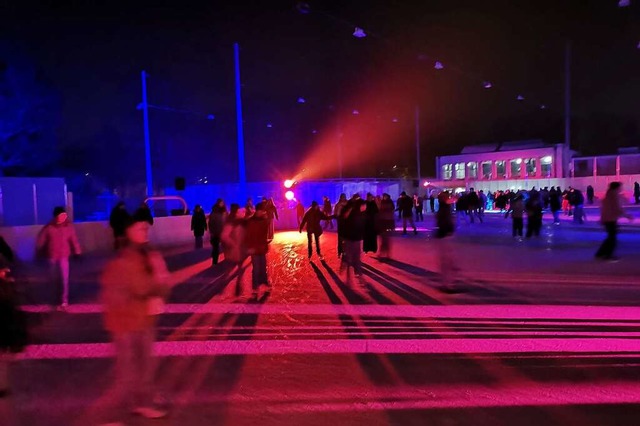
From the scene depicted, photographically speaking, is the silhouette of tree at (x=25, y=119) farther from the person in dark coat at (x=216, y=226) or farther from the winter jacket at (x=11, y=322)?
the winter jacket at (x=11, y=322)

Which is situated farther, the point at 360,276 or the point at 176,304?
the point at 360,276

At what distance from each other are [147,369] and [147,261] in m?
0.90

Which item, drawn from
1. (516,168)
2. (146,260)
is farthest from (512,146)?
(146,260)

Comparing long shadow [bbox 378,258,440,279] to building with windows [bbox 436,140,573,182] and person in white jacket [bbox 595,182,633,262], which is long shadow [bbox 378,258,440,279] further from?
building with windows [bbox 436,140,573,182]

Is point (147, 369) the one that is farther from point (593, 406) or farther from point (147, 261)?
point (593, 406)

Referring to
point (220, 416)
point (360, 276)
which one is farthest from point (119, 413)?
point (360, 276)

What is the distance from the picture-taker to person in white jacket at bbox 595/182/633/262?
12.3m

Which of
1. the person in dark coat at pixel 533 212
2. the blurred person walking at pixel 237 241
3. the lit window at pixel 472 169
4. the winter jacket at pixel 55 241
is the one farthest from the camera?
the lit window at pixel 472 169

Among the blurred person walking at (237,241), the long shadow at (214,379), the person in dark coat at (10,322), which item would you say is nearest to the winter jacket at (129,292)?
the long shadow at (214,379)

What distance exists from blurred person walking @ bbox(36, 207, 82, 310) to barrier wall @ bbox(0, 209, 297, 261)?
21.4 ft

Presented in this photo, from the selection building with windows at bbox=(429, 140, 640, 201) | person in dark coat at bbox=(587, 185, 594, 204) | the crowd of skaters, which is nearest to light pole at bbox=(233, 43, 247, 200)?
the crowd of skaters

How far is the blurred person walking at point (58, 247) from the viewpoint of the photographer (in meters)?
8.88

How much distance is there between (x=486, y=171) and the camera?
50219 millimetres

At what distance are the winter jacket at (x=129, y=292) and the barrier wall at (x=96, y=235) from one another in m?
11.8
